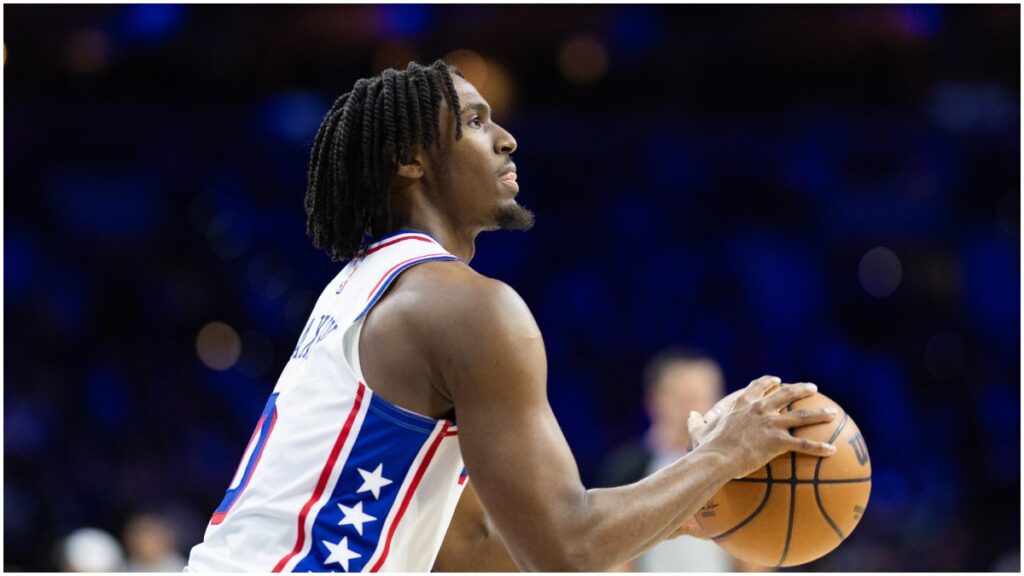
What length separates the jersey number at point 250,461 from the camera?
2.54 metres

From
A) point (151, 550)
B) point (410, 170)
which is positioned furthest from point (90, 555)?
point (410, 170)

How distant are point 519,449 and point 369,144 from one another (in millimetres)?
894

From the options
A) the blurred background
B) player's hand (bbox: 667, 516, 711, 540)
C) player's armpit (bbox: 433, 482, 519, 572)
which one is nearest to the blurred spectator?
the blurred background

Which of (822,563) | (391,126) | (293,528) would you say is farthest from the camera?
(822,563)

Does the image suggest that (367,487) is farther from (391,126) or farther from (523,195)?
(523,195)

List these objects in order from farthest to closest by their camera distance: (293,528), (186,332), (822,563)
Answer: (186,332) < (822,563) < (293,528)

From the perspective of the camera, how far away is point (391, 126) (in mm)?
2795

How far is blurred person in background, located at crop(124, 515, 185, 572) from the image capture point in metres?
7.41

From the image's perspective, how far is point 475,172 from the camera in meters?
2.83

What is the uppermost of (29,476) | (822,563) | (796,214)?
(796,214)

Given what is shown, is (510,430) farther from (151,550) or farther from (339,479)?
(151,550)

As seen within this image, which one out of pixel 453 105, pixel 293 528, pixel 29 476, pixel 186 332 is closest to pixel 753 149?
pixel 186 332

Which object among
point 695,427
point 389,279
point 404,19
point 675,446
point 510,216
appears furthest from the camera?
point 404,19

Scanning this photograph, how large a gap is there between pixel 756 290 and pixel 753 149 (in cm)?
123
